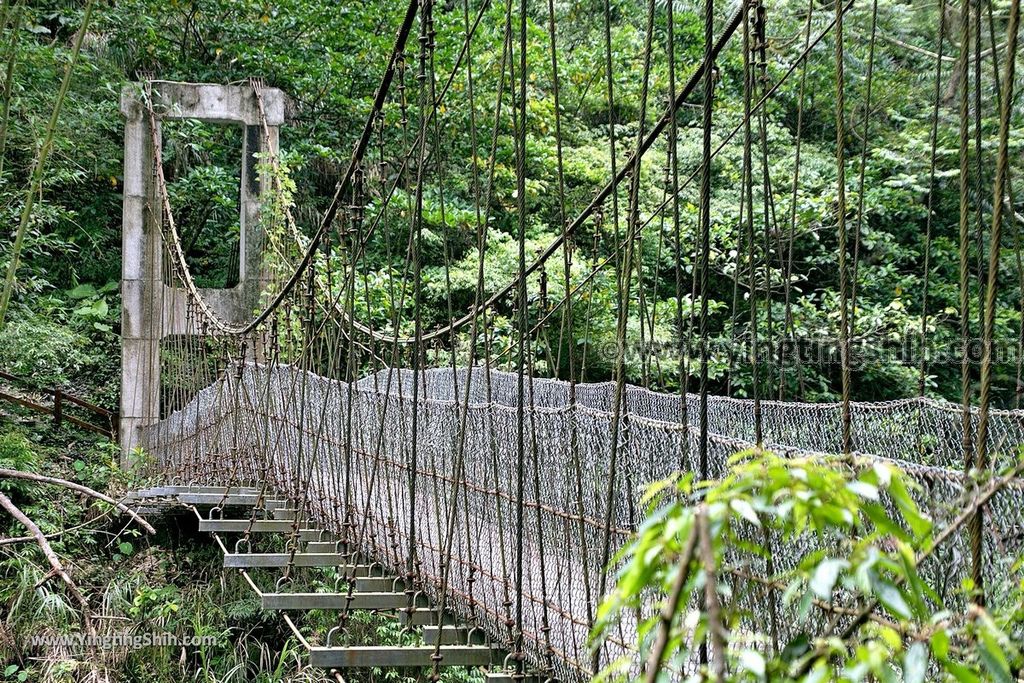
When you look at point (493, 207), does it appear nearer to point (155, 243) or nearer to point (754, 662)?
point (155, 243)

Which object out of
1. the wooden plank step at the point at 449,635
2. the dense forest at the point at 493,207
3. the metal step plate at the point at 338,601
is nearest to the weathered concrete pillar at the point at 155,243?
the dense forest at the point at 493,207

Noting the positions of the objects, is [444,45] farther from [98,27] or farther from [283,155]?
[98,27]

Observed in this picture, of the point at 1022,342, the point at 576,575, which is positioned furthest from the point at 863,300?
the point at 576,575

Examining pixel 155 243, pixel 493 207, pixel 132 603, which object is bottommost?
pixel 132 603

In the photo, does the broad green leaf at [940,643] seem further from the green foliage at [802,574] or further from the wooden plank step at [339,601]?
the wooden plank step at [339,601]

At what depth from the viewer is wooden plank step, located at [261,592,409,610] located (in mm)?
2566

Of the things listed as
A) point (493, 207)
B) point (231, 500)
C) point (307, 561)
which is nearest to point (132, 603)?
point (231, 500)

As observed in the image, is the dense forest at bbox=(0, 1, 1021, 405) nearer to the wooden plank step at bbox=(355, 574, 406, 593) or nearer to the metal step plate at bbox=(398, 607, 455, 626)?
the wooden plank step at bbox=(355, 574, 406, 593)

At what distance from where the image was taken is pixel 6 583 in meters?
4.86

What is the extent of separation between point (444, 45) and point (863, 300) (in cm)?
342

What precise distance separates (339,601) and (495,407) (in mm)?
959

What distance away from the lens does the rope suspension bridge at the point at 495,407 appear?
1354 mm

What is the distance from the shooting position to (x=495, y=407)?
2.16 m

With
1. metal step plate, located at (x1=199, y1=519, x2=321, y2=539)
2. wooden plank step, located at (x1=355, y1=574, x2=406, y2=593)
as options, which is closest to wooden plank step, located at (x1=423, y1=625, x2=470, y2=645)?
wooden plank step, located at (x1=355, y1=574, x2=406, y2=593)
